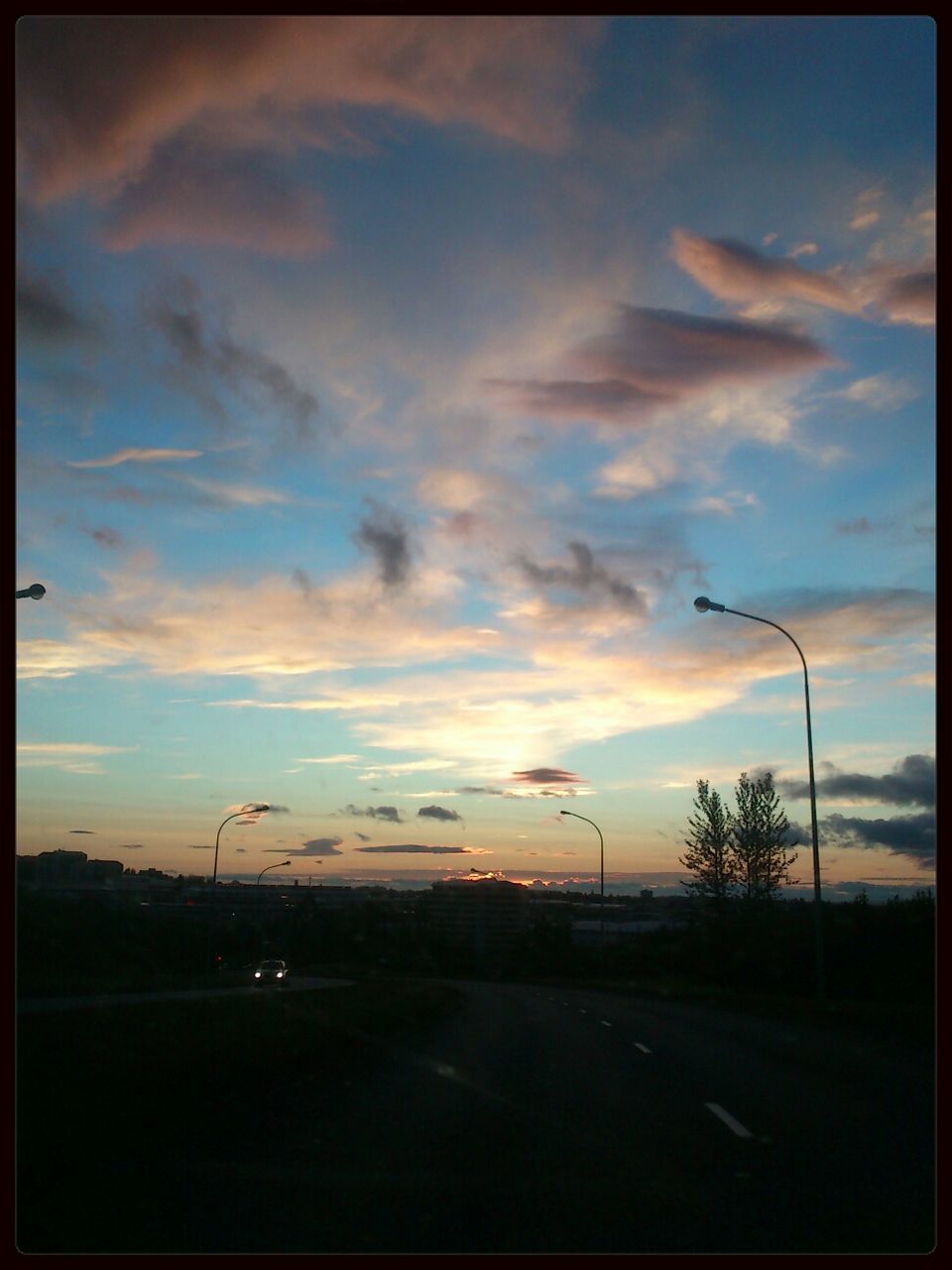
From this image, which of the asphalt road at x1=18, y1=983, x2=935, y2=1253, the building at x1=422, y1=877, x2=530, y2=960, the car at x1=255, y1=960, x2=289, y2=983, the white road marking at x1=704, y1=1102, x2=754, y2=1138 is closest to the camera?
the asphalt road at x1=18, y1=983, x2=935, y2=1253

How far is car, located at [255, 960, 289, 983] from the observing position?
56.5m

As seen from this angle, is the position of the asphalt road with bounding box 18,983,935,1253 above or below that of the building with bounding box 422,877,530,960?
above

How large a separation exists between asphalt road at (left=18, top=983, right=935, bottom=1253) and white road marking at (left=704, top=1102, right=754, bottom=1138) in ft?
0.14

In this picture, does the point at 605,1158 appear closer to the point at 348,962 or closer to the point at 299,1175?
the point at 299,1175

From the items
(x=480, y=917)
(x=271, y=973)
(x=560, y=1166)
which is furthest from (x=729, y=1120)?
(x=480, y=917)

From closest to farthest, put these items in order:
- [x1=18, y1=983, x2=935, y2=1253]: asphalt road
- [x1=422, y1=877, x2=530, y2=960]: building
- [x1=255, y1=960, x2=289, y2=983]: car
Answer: [x1=18, y1=983, x2=935, y2=1253]: asphalt road
[x1=255, y1=960, x2=289, y2=983]: car
[x1=422, y1=877, x2=530, y2=960]: building

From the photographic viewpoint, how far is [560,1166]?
962 centimetres

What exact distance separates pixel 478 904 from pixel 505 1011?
66030mm

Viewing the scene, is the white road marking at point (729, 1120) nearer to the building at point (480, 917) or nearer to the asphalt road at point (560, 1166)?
the asphalt road at point (560, 1166)

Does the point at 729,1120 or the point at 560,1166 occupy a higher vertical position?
the point at 560,1166

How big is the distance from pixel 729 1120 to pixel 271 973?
48.3 meters

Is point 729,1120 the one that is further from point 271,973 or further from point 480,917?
point 480,917

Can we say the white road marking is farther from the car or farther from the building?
the building

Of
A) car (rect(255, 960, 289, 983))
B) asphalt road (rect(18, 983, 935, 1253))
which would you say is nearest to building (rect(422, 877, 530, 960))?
car (rect(255, 960, 289, 983))
